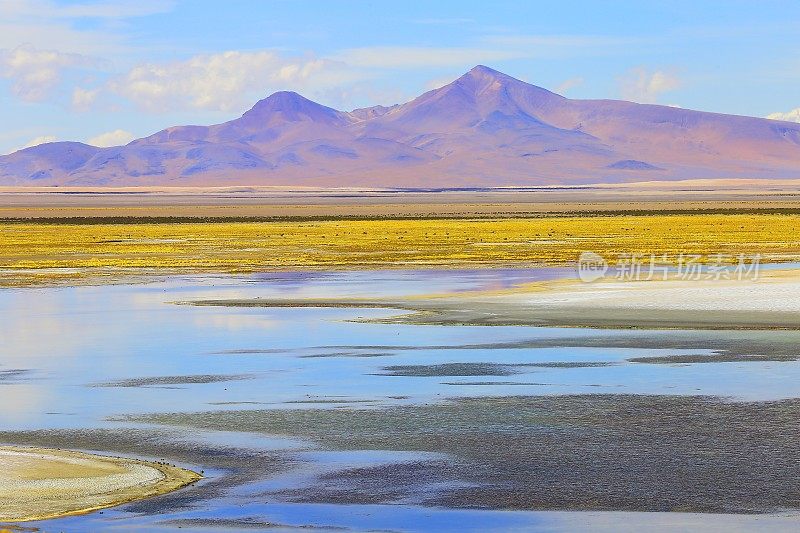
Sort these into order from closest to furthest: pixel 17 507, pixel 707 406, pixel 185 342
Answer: pixel 17 507
pixel 707 406
pixel 185 342

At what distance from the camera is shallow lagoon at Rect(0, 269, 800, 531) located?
11289mm

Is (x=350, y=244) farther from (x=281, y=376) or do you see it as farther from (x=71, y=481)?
(x=71, y=481)

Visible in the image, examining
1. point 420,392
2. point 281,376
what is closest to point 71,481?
point 420,392

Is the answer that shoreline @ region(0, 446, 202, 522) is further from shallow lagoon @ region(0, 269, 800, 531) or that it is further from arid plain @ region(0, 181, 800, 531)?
shallow lagoon @ region(0, 269, 800, 531)

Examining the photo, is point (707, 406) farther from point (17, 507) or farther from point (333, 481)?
point (17, 507)

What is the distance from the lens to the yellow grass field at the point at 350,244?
4738 cm

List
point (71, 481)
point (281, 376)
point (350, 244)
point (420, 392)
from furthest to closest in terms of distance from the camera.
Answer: point (350, 244), point (281, 376), point (420, 392), point (71, 481)

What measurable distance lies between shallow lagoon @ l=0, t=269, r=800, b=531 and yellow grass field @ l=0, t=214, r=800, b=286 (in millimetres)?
14305

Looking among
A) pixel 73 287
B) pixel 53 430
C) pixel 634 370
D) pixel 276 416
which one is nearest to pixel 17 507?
pixel 53 430

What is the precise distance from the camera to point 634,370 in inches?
774

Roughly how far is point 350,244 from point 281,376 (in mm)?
42962

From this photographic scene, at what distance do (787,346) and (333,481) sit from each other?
1175 centimetres

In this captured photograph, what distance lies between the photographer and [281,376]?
19547mm

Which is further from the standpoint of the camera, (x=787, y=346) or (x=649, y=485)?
(x=787, y=346)
